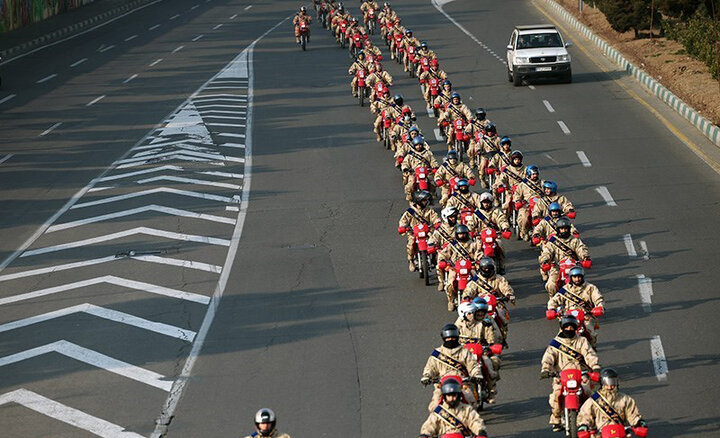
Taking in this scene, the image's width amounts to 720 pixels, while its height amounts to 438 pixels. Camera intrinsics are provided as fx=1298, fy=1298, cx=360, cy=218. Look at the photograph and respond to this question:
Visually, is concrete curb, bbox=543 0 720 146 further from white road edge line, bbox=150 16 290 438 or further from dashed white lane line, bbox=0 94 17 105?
dashed white lane line, bbox=0 94 17 105

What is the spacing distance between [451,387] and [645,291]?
847 centimetres

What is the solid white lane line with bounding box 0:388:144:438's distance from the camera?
16.2m

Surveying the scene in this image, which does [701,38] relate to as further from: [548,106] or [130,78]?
[130,78]

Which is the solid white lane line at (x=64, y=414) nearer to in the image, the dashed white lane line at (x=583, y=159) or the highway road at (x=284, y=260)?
the highway road at (x=284, y=260)

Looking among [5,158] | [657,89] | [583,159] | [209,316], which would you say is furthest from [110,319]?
[657,89]

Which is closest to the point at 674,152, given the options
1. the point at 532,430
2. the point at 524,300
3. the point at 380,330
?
the point at 524,300

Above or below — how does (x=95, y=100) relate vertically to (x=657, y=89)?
below

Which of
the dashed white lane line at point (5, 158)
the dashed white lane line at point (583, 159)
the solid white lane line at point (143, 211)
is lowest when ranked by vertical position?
the dashed white lane line at point (5, 158)

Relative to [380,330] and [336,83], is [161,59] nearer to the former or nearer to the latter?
[336,83]

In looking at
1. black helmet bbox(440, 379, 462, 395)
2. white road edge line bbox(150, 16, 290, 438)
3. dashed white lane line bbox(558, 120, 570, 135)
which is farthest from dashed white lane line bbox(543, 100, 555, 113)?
black helmet bbox(440, 379, 462, 395)

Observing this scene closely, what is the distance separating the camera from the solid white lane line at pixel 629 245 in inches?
925

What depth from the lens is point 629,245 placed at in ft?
78.9

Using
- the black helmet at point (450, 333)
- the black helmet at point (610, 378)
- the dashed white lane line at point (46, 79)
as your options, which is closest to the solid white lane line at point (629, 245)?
the black helmet at point (450, 333)

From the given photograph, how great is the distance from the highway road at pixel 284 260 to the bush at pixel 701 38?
2860 millimetres
